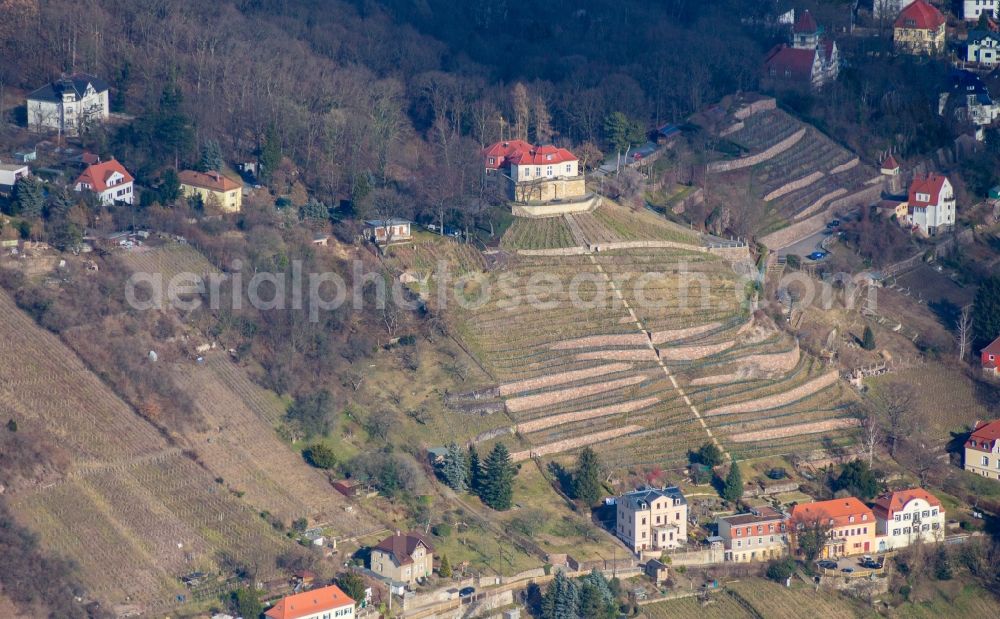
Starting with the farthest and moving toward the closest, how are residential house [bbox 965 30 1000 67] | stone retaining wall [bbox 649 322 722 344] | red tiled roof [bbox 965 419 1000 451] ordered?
residential house [bbox 965 30 1000 67]
stone retaining wall [bbox 649 322 722 344]
red tiled roof [bbox 965 419 1000 451]

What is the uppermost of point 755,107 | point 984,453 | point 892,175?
point 755,107

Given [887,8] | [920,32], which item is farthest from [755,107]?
[887,8]

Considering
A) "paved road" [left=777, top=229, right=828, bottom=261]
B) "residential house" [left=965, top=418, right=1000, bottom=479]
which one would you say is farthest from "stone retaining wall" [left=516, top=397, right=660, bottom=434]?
"paved road" [left=777, top=229, right=828, bottom=261]

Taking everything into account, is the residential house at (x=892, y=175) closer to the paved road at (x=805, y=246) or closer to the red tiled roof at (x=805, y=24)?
the paved road at (x=805, y=246)

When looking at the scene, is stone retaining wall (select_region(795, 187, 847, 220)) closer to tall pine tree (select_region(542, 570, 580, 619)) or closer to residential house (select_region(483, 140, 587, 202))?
residential house (select_region(483, 140, 587, 202))

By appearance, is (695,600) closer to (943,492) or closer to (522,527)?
(522,527)

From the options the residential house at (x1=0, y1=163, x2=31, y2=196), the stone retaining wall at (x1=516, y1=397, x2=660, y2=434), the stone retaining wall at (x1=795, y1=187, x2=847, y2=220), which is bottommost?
the stone retaining wall at (x1=516, y1=397, x2=660, y2=434)

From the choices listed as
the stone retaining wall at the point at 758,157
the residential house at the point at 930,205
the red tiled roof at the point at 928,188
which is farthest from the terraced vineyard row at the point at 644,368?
the red tiled roof at the point at 928,188

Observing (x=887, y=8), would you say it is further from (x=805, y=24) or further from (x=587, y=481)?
(x=587, y=481)
